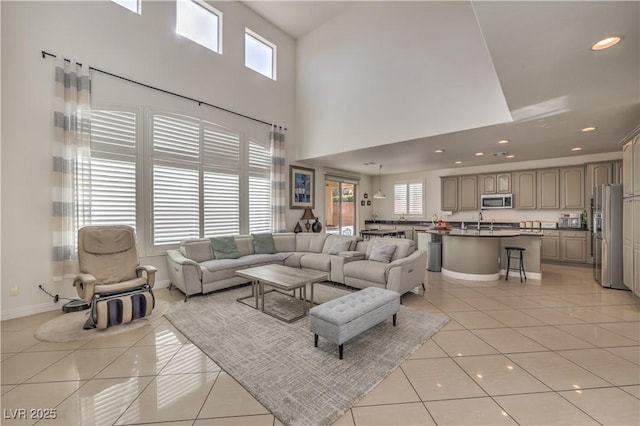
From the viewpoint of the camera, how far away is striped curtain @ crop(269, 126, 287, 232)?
631cm

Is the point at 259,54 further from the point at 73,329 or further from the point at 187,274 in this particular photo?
the point at 73,329

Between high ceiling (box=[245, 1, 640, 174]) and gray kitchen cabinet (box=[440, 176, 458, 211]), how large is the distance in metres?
1.44

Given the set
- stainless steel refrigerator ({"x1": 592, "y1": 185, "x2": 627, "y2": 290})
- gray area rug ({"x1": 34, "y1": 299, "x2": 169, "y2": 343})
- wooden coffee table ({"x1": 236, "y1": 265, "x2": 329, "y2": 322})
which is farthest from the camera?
stainless steel refrigerator ({"x1": 592, "y1": 185, "x2": 627, "y2": 290})

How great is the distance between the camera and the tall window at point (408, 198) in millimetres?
9078

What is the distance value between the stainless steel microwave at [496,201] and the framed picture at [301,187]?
4.84 metres

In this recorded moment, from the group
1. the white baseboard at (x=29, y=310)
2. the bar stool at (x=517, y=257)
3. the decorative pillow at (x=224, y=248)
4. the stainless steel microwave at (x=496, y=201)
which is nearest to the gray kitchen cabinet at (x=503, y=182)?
the stainless steel microwave at (x=496, y=201)

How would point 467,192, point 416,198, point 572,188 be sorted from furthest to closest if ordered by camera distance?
point 416,198
point 467,192
point 572,188

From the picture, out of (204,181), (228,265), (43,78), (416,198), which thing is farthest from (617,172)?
(43,78)

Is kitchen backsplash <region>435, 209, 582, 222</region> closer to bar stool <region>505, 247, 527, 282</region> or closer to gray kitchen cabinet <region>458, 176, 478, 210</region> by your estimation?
gray kitchen cabinet <region>458, 176, 478, 210</region>

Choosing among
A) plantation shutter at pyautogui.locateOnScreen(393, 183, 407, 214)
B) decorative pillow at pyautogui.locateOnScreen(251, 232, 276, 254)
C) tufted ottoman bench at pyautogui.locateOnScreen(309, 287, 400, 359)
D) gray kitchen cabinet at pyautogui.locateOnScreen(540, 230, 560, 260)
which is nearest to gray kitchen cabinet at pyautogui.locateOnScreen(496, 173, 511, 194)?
gray kitchen cabinet at pyautogui.locateOnScreen(540, 230, 560, 260)

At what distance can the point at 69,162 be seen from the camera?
3617 mm

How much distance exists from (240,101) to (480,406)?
6.19 metres

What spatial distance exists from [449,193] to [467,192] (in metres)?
0.51

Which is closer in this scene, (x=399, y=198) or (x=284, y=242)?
(x=284, y=242)
